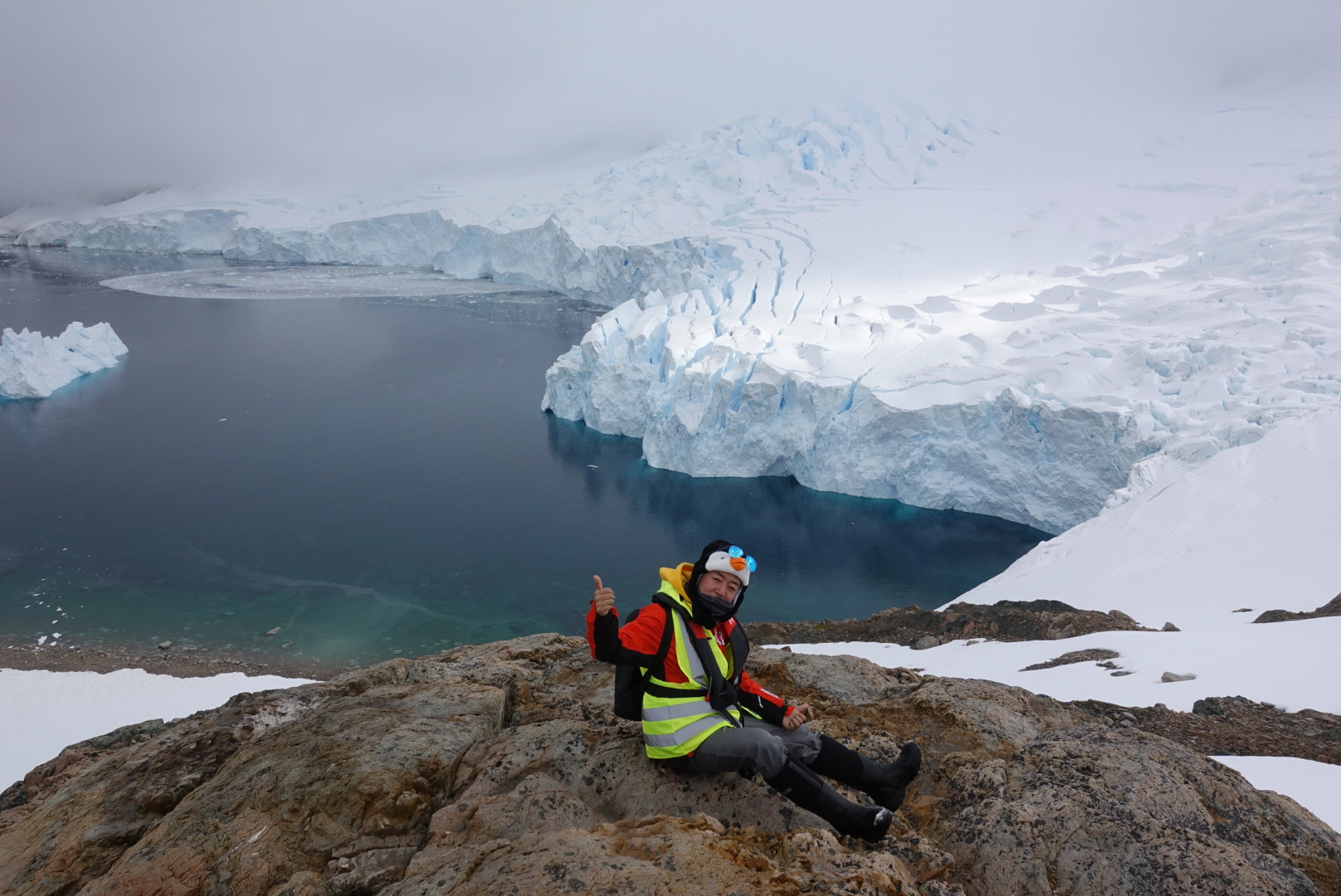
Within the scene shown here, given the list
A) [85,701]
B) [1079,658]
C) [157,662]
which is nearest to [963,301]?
[1079,658]

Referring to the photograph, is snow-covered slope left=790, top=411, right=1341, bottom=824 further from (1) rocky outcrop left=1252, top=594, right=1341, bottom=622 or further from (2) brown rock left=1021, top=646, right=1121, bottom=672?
(1) rocky outcrop left=1252, top=594, right=1341, bottom=622

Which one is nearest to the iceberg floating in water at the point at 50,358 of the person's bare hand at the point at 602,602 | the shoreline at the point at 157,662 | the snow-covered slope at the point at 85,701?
the shoreline at the point at 157,662

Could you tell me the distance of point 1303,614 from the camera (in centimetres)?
714

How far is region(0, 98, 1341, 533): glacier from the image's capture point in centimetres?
1953

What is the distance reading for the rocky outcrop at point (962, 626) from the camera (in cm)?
791

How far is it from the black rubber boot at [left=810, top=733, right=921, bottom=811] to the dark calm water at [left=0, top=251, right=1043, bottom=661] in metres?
14.0

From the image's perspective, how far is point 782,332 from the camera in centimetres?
2606

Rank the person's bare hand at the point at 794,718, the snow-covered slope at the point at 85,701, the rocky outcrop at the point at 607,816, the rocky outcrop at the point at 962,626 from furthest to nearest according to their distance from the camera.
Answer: the snow-covered slope at the point at 85,701, the rocky outcrop at the point at 962,626, the person's bare hand at the point at 794,718, the rocky outcrop at the point at 607,816

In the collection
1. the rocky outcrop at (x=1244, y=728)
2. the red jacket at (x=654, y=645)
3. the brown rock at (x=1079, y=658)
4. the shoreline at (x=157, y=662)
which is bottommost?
the shoreline at (x=157, y=662)

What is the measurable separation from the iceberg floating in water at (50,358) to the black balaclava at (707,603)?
37412 mm

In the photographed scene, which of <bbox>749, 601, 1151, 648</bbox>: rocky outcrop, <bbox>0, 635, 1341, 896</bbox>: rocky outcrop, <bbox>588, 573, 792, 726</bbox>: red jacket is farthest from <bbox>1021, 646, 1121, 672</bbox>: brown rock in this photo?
<bbox>588, 573, 792, 726</bbox>: red jacket

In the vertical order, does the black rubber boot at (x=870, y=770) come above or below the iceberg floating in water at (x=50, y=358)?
above

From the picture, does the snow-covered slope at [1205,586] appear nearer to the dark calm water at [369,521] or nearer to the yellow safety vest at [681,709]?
the yellow safety vest at [681,709]

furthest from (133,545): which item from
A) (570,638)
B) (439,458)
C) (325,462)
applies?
(570,638)
